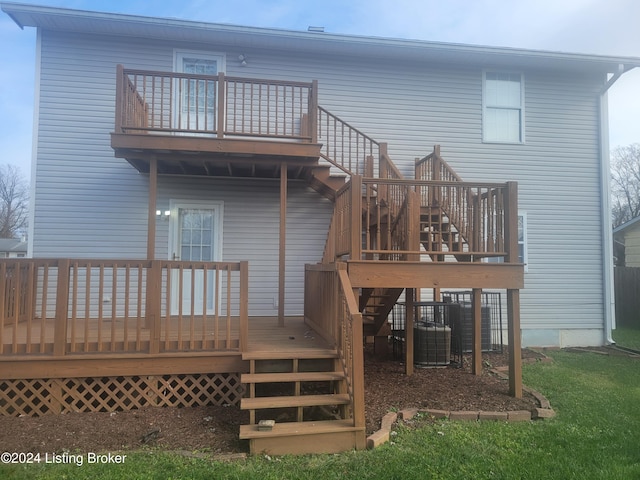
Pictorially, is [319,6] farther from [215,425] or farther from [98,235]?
[215,425]

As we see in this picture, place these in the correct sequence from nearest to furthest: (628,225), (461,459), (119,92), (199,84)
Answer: (461,459) → (119,92) → (199,84) → (628,225)

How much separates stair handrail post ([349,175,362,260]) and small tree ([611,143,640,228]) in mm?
36201

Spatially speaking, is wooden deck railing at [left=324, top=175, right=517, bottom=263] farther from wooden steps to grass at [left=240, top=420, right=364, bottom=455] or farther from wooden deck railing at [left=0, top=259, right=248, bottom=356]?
wooden steps to grass at [left=240, top=420, right=364, bottom=455]

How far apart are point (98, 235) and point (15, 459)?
476 centimetres

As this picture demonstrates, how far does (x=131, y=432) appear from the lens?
4145 millimetres

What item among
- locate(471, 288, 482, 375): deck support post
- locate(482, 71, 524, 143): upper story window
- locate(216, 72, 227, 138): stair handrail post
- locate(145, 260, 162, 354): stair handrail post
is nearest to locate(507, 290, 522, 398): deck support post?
locate(471, 288, 482, 375): deck support post

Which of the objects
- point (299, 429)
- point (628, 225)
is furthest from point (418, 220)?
point (628, 225)

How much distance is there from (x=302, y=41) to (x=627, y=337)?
33.6 feet

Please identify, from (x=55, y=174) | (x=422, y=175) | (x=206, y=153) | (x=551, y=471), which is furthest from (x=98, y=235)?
(x=551, y=471)

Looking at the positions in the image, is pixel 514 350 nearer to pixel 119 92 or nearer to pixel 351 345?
pixel 351 345

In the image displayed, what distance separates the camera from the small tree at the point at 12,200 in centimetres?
3750

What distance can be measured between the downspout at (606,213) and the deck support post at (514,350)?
5.28 m

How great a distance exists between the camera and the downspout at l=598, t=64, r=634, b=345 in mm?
9070

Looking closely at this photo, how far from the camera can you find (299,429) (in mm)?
3809
